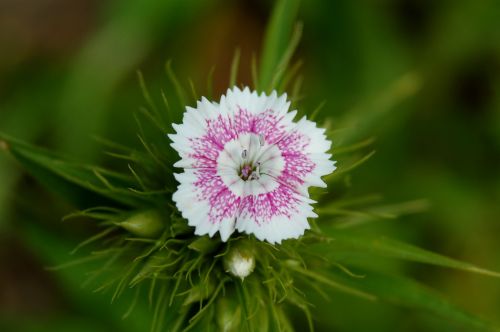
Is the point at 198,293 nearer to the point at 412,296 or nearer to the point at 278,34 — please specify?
the point at 412,296

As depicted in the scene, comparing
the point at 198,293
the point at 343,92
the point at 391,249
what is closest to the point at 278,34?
the point at 391,249

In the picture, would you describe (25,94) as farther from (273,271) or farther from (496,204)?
(496,204)

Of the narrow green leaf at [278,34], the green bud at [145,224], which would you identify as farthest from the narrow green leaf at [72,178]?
the narrow green leaf at [278,34]

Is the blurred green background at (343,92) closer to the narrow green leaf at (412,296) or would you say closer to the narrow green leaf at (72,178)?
the narrow green leaf at (412,296)

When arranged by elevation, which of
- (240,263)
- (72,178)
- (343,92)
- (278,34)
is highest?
(343,92)

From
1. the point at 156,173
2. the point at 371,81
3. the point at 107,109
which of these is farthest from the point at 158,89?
the point at 156,173

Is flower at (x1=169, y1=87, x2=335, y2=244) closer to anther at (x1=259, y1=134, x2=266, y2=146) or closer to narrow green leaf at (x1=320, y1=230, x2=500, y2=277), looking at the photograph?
anther at (x1=259, y1=134, x2=266, y2=146)
